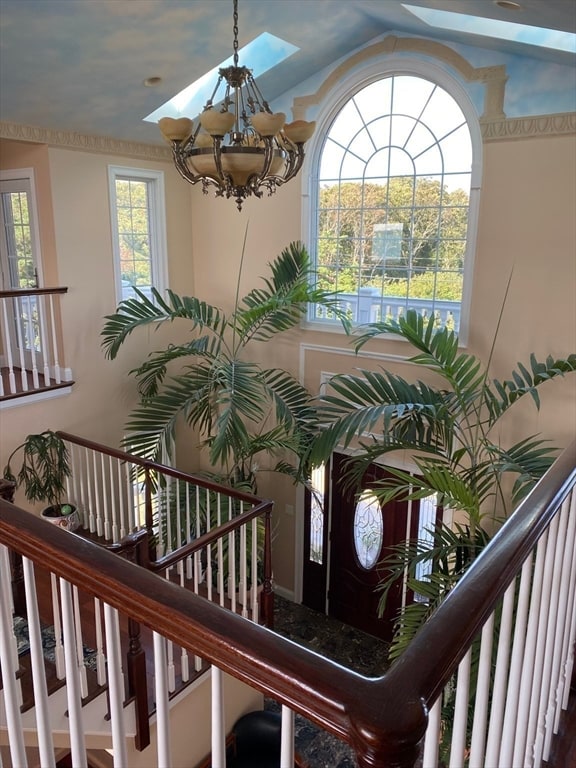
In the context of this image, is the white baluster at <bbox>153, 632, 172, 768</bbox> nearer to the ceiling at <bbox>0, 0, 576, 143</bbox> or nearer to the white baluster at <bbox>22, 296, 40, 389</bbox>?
the ceiling at <bbox>0, 0, 576, 143</bbox>

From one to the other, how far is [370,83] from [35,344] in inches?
148

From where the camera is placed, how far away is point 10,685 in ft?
3.64

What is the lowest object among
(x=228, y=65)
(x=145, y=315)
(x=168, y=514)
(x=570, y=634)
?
(x=168, y=514)

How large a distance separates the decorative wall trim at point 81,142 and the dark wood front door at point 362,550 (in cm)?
344

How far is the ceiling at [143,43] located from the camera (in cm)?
366

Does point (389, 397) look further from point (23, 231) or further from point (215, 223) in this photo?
point (23, 231)

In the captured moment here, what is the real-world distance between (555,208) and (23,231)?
4.46m

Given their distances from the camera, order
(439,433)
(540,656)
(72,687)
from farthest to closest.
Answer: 1. (439,433)
2. (540,656)
3. (72,687)

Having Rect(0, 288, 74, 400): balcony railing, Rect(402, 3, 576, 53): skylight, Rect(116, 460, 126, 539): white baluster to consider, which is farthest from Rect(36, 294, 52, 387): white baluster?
Rect(402, 3, 576, 53): skylight

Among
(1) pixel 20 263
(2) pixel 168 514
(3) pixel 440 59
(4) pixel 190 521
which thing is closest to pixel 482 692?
(2) pixel 168 514

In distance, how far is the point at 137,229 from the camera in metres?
5.81

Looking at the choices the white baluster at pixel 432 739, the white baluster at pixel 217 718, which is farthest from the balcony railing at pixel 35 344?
the white baluster at pixel 432 739

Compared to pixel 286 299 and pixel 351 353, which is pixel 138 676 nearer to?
pixel 286 299

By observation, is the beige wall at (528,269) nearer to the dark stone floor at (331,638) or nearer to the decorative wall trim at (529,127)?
the decorative wall trim at (529,127)
